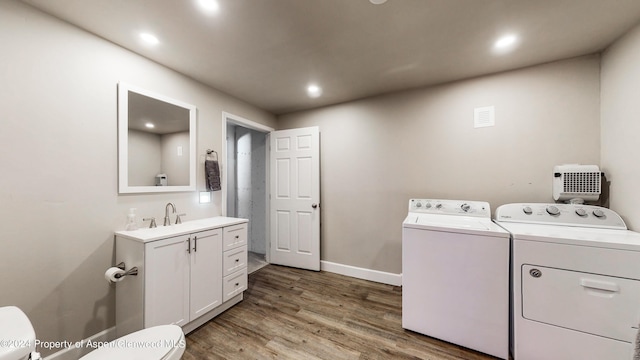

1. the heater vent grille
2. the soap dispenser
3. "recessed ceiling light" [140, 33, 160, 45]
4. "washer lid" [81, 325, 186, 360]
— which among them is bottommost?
"washer lid" [81, 325, 186, 360]

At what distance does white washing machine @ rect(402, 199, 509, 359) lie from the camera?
155cm

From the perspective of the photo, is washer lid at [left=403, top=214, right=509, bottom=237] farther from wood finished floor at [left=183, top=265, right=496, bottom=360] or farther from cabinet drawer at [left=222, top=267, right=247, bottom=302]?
cabinet drawer at [left=222, top=267, right=247, bottom=302]

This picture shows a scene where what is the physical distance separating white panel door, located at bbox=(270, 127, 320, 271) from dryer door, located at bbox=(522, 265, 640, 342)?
2.20 m

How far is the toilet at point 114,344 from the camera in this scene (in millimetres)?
780

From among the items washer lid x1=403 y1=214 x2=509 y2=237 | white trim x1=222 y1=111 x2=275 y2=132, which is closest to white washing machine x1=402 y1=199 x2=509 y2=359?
washer lid x1=403 y1=214 x2=509 y2=237

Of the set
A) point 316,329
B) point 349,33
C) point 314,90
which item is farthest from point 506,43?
point 316,329

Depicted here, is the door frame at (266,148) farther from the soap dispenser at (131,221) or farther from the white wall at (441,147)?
the soap dispenser at (131,221)

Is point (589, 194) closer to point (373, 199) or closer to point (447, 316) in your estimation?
point (447, 316)

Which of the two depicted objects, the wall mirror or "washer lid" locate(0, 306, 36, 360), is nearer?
"washer lid" locate(0, 306, 36, 360)

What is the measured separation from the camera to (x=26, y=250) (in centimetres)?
134

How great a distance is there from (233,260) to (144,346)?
1.10m

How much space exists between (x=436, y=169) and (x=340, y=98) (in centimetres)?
152

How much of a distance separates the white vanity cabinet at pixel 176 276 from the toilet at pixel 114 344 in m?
0.46

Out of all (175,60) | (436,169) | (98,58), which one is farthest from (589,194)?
(98,58)
